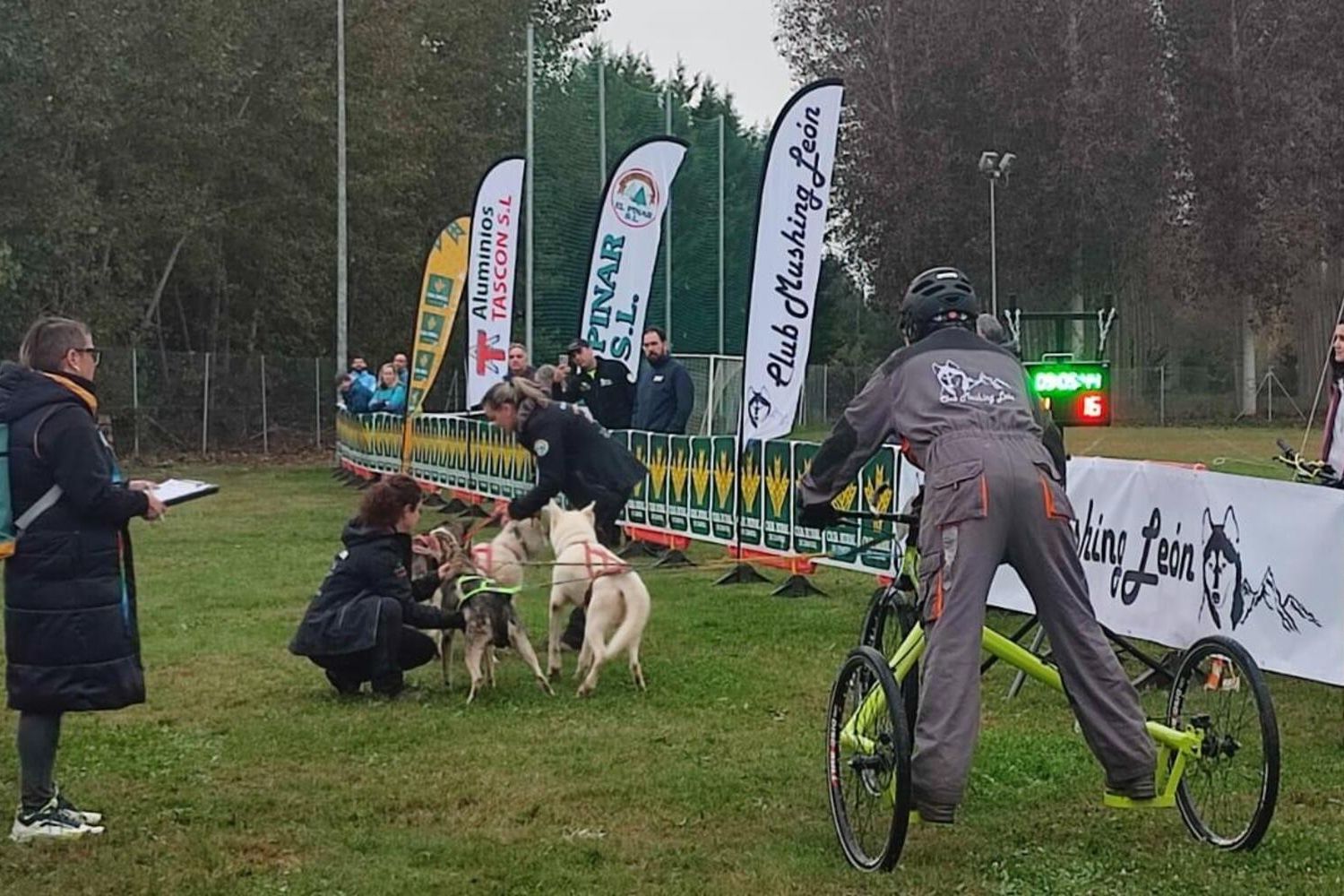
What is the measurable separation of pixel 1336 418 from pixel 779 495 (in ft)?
16.7

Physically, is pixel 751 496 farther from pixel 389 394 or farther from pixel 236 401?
pixel 236 401

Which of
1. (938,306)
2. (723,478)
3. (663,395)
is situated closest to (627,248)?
(663,395)

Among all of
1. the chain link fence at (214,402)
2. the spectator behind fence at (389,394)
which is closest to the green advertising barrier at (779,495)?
the spectator behind fence at (389,394)

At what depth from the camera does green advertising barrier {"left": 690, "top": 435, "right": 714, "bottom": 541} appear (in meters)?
14.5

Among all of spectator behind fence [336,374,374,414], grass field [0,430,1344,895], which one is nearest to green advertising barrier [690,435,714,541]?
grass field [0,430,1344,895]

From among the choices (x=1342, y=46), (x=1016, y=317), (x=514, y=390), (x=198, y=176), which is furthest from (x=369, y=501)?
(x=1342, y=46)

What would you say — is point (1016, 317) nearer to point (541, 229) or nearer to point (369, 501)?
point (369, 501)

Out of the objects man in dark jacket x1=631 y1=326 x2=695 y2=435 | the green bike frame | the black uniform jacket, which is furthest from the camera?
A: man in dark jacket x1=631 y1=326 x2=695 y2=435

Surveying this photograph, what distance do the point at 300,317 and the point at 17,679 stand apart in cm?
3573

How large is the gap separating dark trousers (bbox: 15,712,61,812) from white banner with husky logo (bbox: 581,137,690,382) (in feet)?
41.6

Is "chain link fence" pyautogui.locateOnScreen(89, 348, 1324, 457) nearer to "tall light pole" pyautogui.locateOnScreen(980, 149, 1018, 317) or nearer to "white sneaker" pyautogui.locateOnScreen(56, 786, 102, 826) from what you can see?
"tall light pole" pyautogui.locateOnScreen(980, 149, 1018, 317)

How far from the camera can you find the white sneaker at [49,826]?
619cm

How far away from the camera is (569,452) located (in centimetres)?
1017

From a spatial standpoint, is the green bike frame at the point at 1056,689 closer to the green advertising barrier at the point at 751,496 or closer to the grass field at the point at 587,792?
the grass field at the point at 587,792
